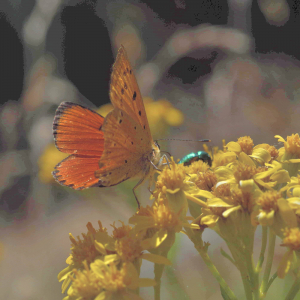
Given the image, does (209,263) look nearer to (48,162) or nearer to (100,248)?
(100,248)

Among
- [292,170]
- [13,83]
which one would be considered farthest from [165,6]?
[292,170]

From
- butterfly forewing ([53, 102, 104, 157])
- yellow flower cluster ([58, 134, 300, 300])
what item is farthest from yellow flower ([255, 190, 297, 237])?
butterfly forewing ([53, 102, 104, 157])

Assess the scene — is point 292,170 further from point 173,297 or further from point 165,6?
point 165,6

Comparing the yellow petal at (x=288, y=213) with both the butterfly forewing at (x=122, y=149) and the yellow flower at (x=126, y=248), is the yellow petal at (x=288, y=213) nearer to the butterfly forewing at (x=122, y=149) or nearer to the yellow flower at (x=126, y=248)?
the yellow flower at (x=126, y=248)

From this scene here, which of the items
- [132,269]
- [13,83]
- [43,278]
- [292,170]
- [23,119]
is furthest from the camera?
[13,83]

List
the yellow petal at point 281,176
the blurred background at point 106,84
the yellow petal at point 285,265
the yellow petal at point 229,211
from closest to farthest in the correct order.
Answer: the yellow petal at point 285,265
the yellow petal at point 229,211
the yellow petal at point 281,176
the blurred background at point 106,84

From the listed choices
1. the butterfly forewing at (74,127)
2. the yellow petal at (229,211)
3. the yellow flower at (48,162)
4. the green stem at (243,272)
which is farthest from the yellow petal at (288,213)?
the yellow flower at (48,162)

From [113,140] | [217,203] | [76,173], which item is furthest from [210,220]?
[76,173]

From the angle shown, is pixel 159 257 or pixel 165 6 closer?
pixel 159 257
